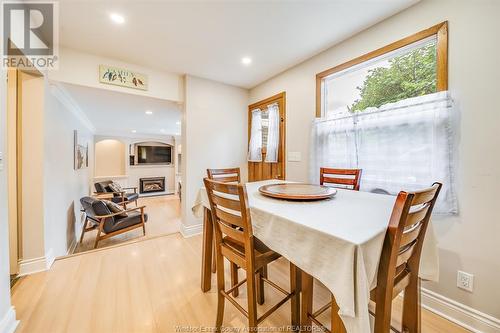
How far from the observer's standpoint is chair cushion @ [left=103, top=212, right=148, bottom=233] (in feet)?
11.1

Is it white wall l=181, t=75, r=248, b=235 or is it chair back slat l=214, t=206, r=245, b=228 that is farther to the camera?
white wall l=181, t=75, r=248, b=235

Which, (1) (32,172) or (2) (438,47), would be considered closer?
(2) (438,47)

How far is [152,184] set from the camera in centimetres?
820

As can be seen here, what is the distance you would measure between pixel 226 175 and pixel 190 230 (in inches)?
46.6

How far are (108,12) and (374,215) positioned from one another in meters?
2.59

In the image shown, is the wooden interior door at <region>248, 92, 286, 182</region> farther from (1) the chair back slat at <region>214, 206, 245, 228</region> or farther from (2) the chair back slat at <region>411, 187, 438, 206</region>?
(2) the chair back slat at <region>411, 187, 438, 206</region>

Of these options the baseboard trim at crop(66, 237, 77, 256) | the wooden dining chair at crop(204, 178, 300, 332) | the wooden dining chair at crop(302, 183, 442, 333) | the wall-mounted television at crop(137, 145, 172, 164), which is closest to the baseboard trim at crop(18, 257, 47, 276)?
the baseboard trim at crop(66, 237, 77, 256)

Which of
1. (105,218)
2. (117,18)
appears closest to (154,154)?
(105,218)

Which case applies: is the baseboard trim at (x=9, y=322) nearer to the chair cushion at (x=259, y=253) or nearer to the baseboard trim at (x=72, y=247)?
the chair cushion at (x=259, y=253)

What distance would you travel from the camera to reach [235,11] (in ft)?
5.75

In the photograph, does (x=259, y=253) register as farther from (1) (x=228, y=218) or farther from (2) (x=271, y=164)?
(2) (x=271, y=164)

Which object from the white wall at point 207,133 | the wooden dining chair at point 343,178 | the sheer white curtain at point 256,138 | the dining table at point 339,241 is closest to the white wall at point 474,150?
the dining table at point 339,241

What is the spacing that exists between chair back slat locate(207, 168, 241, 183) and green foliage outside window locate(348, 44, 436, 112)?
1497mm

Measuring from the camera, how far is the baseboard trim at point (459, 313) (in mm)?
1309
